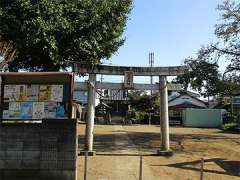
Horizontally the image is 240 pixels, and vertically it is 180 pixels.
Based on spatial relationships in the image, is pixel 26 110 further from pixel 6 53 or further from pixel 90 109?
pixel 6 53

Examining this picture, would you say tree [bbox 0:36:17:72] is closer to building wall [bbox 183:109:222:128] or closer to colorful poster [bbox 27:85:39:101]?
colorful poster [bbox 27:85:39:101]

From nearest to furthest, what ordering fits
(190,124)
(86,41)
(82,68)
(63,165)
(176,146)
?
(63,165)
(82,68)
(176,146)
(86,41)
(190,124)

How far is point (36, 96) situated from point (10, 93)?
0.81 m

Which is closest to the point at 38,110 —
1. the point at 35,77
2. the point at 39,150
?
the point at 35,77

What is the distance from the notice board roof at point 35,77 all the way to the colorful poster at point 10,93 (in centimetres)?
16

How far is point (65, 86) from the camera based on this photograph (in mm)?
14336

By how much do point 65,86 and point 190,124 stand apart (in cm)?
4099

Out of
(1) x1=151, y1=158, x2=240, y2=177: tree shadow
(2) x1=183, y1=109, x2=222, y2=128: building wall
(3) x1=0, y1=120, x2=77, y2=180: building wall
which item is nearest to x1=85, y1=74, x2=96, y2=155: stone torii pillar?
(1) x1=151, y1=158, x2=240, y2=177: tree shadow

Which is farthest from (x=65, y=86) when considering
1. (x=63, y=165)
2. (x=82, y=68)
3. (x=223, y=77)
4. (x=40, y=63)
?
(x=223, y=77)

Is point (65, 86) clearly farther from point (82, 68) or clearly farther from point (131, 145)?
point (131, 145)

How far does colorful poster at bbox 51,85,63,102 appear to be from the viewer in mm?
14219

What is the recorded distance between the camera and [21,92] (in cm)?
1440

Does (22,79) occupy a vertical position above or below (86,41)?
below

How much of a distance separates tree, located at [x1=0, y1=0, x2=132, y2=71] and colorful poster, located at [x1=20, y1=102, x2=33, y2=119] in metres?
6.57
